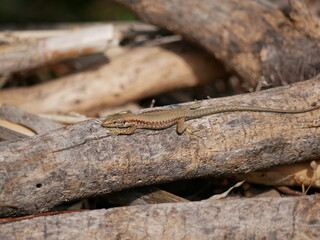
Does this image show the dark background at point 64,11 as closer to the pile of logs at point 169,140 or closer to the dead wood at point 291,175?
the pile of logs at point 169,140

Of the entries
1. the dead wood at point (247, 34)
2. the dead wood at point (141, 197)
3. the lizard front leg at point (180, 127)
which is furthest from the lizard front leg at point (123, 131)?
the dead wood at point (247, 34)

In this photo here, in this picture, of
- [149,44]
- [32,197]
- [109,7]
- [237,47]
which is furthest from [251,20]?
[109,7]

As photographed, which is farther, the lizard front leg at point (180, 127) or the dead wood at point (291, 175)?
the dead wood at point (291, 175)

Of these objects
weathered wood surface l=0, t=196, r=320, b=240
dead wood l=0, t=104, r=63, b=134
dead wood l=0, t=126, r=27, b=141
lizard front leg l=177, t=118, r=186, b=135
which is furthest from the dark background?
weathered wood surface l=0, t=196, r=320, b=240

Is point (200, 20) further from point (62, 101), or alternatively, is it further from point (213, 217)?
point (213, 217)

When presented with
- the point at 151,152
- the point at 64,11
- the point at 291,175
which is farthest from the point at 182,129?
the point at 64,11

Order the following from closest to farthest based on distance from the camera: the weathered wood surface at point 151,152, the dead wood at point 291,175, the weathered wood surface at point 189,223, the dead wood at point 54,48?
the weathered wood surface at point 189,223 < the weathered wood surface at point 151,152 < the dead wood at point 291,175 < the dead wood at point 54,48

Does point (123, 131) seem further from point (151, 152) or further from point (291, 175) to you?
point (291, 175)

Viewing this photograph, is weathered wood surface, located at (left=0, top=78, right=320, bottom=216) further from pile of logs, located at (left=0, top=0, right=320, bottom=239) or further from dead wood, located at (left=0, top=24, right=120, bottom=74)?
dead wood, located at (left=0, top=24, right=120, bottom=74)
